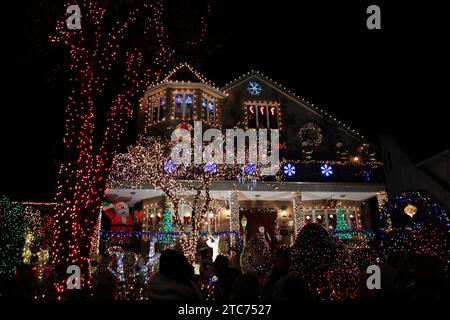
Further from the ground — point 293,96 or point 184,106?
point 293,96

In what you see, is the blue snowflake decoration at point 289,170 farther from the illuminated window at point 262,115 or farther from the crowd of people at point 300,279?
the crowd of people at point 300,279

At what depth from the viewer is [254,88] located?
2030 centimetres

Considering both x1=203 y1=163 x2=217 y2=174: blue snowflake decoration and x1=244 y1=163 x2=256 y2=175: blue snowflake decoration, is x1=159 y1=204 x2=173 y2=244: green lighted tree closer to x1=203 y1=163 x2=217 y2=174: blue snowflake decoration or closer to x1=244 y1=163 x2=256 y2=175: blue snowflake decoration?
x1=203 y1=163 x2=217 y2=174: blue snowflake decoration

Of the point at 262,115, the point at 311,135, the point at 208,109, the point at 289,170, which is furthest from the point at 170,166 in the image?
the point at 311,135

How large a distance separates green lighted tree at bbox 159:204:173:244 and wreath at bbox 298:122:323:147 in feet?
27.0

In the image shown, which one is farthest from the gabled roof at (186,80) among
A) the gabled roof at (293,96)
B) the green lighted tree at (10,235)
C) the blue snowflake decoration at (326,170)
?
the green lighted tree at (10,235)

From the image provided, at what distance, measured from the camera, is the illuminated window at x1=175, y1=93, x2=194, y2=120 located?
18.5 meters

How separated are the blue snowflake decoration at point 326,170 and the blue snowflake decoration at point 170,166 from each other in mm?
7498

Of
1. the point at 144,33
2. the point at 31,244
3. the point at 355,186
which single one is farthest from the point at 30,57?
the point at 355,186

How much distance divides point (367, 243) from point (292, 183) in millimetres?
4999

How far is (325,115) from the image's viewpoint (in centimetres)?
2038

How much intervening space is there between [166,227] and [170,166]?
10.2 ft

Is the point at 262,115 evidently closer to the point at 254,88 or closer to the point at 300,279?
the point at 254,88
